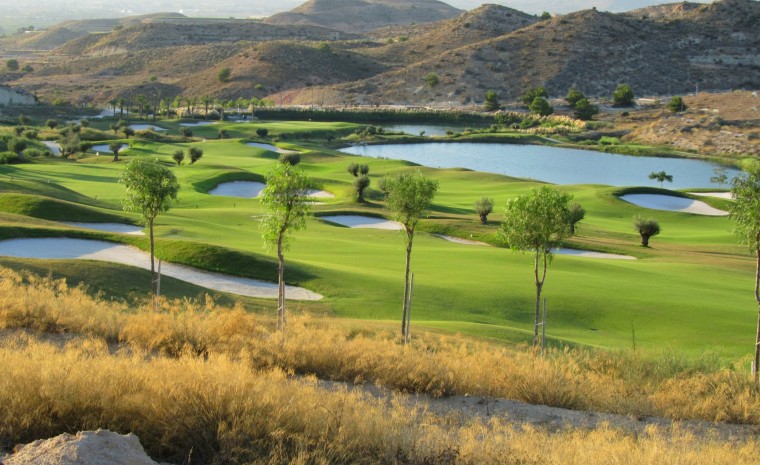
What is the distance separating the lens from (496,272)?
89.0 ft

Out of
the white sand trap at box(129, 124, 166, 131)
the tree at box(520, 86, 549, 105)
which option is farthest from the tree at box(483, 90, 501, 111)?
the white sand trap at box(129, 124, 166, 131)

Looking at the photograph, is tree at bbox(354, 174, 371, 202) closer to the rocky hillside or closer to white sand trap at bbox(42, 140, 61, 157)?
white sand trap at bbox(42, 140, 61, 157)

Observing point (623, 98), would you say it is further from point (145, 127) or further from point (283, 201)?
point (283, 201)

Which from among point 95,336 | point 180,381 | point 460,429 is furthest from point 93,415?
point 95,336

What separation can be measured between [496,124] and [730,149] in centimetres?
3451

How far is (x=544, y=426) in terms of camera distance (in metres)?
9.52

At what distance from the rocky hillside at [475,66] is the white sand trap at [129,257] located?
123 metres

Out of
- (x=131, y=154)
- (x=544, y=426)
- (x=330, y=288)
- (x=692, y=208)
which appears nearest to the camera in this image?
(x=544, y=426)

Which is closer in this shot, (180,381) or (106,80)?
(180,381)

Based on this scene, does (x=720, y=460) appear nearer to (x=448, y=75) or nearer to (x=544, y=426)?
(x=544, y=426)

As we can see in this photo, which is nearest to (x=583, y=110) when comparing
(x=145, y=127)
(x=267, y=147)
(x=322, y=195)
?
(x=267, y=147)

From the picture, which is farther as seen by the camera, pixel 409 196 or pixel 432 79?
pixel 432 79

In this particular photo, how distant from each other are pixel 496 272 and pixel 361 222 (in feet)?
46.8

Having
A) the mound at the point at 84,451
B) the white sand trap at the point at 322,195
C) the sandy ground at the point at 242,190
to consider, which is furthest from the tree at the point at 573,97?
the mound at the point at 84,451
